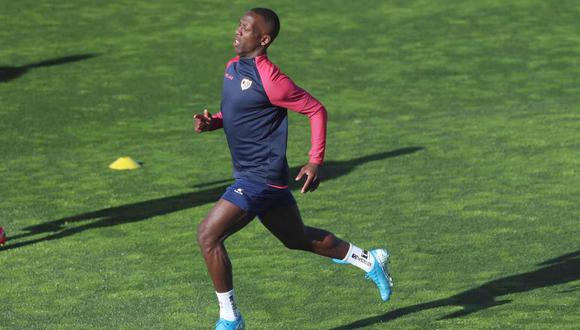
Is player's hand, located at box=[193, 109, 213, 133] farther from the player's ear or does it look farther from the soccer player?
the player's ear

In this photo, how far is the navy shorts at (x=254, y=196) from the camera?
7270 mm

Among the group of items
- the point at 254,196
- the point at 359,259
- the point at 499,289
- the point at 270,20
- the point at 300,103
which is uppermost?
the point at 270,20

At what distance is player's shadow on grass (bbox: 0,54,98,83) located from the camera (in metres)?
20.5

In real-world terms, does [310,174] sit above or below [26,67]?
above

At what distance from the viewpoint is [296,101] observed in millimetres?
7121

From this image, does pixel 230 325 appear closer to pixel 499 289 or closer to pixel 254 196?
pixel 254 196

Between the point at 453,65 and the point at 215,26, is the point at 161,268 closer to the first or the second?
the point at 453,65

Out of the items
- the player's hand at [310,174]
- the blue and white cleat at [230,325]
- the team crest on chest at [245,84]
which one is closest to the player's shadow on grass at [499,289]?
the blue and white cleat at [230,325]

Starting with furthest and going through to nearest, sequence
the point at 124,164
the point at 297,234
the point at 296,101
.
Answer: the point at 124,164
the point at 297,234
the point at 296,101

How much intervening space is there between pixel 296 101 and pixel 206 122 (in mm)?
779

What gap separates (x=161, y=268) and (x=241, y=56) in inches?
112

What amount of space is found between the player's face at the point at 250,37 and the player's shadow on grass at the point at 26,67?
13680mm

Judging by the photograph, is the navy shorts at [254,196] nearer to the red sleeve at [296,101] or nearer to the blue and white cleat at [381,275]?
the red sleeve at [296,101]

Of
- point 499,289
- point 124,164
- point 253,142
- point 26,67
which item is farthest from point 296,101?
point 26,67
